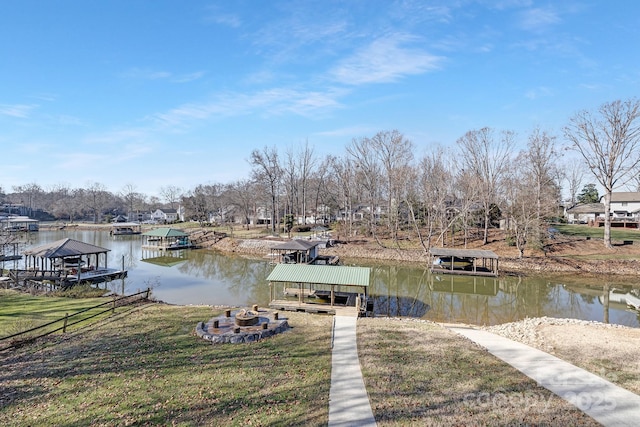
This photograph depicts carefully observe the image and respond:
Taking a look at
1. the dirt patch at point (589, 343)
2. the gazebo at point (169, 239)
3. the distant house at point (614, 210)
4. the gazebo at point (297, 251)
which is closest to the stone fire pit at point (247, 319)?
the dirt patch at point (589, 343)

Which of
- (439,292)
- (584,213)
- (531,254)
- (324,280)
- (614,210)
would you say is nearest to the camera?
(324,280)

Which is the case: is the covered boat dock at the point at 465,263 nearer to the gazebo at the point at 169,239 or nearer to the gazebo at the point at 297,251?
the gazebo at the point at 297,251

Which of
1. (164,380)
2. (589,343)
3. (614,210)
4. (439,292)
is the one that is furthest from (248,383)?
(614,210)

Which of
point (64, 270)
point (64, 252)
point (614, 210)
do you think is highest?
point (614, 210)

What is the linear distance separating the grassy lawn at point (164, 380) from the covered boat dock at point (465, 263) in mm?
19465

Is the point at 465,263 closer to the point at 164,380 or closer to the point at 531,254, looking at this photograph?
the point at 531,254

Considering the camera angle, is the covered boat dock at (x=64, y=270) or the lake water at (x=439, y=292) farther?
the covered boat dock at (x=64, y=270)

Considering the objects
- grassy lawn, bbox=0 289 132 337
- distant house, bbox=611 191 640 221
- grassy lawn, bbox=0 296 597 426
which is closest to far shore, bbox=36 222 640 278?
grassy lawn, bbox=0 296 597 426

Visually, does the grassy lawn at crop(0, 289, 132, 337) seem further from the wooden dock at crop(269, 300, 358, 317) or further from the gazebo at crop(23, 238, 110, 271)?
the wooden dock at crop(269, 300, 358, 317)

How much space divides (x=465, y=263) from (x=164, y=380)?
29.1 metres

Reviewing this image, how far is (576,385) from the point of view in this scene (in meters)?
8.82

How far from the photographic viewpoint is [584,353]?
11.3m

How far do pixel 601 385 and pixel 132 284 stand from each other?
2752 centimetres

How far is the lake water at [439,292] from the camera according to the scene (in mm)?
19781
